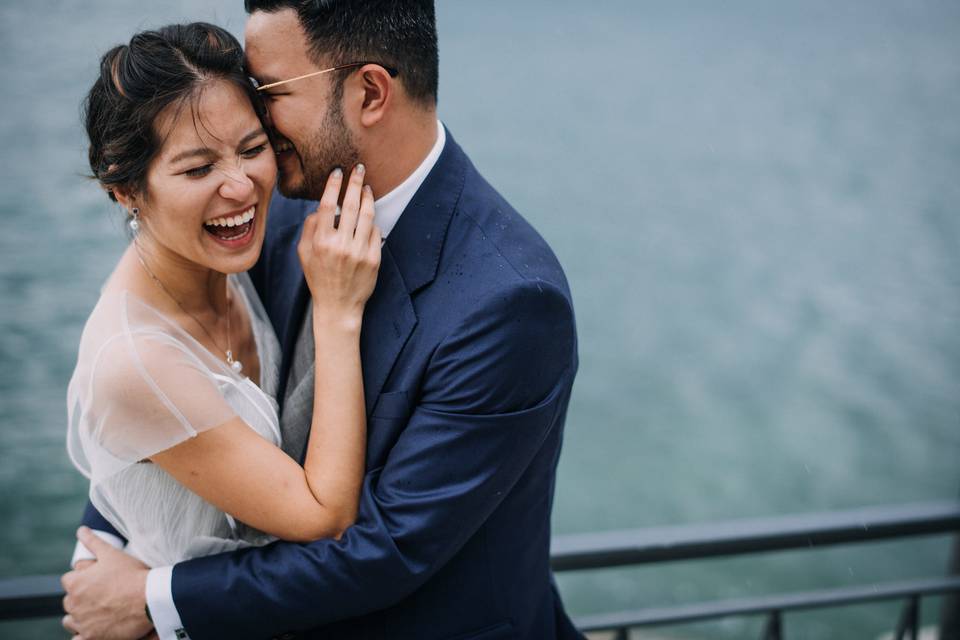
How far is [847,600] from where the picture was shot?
7.74ft

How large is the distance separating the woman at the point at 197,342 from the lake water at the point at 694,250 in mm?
4898

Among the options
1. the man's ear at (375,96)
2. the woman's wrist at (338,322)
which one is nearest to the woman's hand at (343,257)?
the woman's wrist at (338,322)

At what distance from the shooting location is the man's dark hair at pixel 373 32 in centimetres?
175

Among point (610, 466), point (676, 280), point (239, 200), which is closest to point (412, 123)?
point (239, 200)

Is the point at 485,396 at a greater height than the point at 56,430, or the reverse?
the point at 485,396

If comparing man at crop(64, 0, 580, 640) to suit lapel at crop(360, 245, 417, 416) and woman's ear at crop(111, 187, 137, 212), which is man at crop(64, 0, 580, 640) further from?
woman's ear at crop(111, 187, 137, 212)

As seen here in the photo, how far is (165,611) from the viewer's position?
1729 millimetres

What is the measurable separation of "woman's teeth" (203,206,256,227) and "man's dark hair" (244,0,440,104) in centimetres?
32

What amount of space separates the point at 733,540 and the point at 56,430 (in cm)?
925

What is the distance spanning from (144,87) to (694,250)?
47.1 ft

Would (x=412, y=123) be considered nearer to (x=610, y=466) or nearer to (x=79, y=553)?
(x=79, y=553)

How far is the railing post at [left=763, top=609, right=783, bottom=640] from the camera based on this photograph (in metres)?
2.36

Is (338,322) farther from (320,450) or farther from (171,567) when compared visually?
(171,567)

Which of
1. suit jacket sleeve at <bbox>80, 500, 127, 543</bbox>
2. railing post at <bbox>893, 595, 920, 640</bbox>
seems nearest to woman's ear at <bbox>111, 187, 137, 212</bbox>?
suit jacket sleeve at <bbox>80, 500, 127, 543</bbox>
